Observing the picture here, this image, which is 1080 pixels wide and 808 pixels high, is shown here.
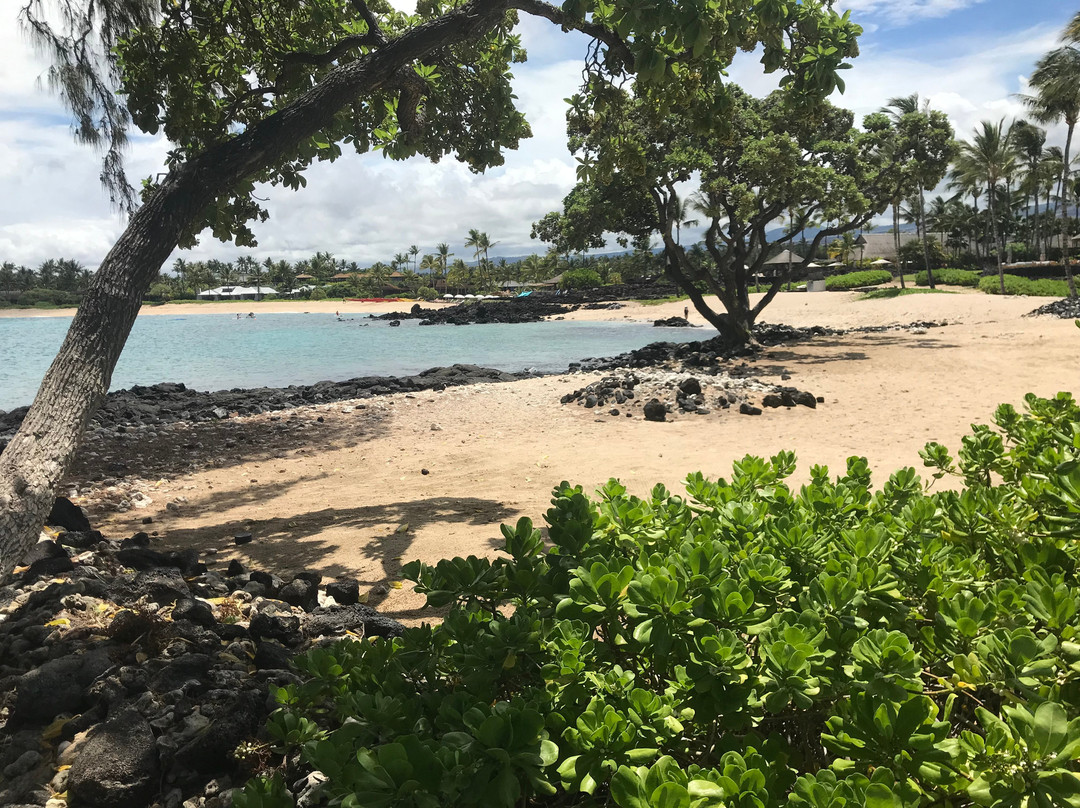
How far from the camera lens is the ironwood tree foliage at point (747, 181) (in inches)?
688

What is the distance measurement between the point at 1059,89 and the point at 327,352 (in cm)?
3517

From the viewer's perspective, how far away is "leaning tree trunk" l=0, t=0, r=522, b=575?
3107 millimetres

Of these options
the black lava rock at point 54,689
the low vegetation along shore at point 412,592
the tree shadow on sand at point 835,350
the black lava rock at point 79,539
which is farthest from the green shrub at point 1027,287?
the black lava rock at point 54,689

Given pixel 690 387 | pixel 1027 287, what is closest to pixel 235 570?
pixel 690 387

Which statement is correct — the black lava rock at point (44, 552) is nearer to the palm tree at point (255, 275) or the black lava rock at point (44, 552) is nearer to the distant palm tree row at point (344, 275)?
the distant palm tree row at point (344, 275)

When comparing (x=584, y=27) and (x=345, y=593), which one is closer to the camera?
(x=345, y=593)

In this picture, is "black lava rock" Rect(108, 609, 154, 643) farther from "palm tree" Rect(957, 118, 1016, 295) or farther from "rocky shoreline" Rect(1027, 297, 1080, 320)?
"palm tree" Rect(957, 118, 1016, 295)

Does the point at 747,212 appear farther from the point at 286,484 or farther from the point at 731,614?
the point at 731,614

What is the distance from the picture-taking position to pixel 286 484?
8164mm

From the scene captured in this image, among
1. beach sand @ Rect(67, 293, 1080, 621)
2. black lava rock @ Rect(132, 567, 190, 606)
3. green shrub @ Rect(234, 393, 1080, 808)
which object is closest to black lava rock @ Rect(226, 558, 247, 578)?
black lava rock @ Rect(132, 567, 190, 606)

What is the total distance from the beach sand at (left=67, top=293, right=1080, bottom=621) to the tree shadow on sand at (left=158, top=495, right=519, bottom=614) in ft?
0.07

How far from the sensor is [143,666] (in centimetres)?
294

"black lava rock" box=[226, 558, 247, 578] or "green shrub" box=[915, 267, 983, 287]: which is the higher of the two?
"green shrub" box=[915, 267, 983, 287]

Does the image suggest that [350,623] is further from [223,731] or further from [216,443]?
[216,443]
